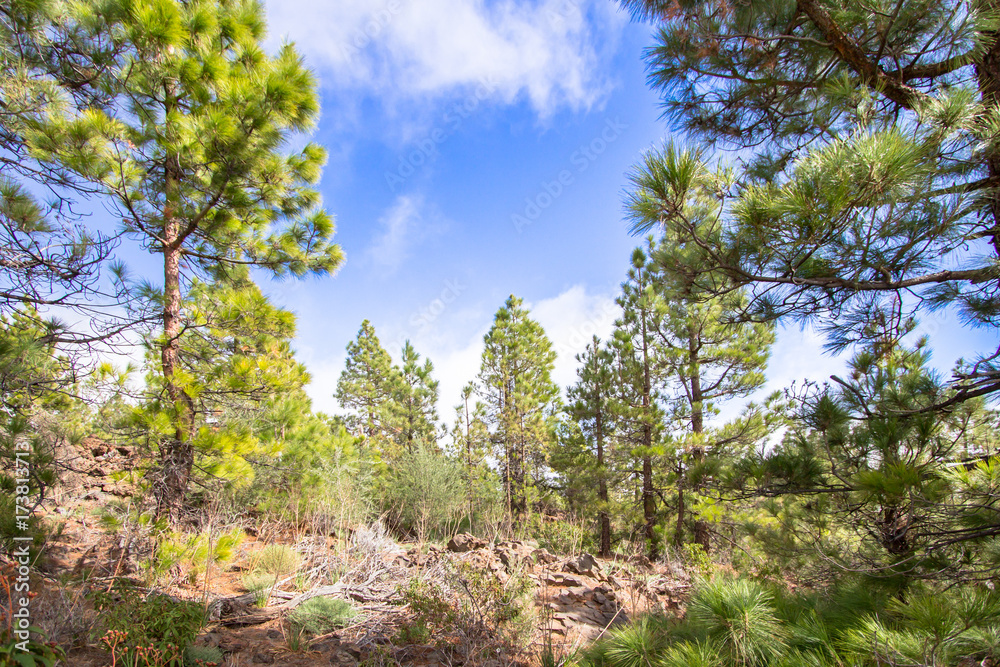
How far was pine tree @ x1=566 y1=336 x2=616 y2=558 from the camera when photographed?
9.98 m

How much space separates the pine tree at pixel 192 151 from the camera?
12.2ft

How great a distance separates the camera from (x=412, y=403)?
61.7 ft

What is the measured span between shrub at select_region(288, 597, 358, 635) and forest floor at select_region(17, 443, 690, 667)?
0.09 meters

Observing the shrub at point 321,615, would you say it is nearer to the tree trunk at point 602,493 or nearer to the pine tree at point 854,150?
the pine tree at point 854,150

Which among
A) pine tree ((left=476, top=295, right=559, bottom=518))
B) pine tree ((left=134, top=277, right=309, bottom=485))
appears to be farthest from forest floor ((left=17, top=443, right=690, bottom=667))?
pine tree ((left=476, top=295, right=559, bottom=518))

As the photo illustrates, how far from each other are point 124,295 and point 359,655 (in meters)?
3.93

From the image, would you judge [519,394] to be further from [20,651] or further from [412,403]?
[20,651]

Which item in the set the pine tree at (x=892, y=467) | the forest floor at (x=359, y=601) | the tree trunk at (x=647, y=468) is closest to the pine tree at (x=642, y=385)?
the tree trunk at (x=647, y=468)

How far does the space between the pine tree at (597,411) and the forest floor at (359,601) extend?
411 cm

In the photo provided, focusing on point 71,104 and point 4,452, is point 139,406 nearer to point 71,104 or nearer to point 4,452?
point 4,452

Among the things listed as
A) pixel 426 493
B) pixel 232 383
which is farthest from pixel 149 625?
pixel 426 493

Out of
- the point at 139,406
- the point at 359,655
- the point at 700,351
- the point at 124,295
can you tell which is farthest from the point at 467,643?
the point at 700,351

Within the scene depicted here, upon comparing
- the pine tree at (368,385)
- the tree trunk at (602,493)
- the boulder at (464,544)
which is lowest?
the boulder at (464,544)

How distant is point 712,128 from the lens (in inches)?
134
